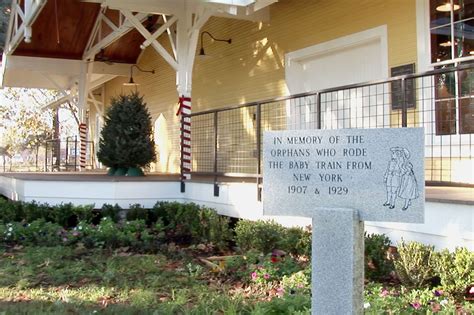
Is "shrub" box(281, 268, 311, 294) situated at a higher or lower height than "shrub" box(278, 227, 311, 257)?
lower

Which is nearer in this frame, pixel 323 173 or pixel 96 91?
pixel 323 173

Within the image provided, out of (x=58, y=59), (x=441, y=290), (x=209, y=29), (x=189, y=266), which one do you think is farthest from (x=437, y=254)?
(x=58, y=59)

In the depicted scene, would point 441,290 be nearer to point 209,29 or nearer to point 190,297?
point 190,297

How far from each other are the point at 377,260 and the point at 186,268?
2.37 m

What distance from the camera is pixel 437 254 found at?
4.93 meters

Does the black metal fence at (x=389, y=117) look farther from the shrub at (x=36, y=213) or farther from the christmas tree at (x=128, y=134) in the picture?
the shrub at (x=36, y=213)

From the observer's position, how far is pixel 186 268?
667 centimetres

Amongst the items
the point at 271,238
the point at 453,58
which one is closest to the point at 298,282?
the point at 271,238

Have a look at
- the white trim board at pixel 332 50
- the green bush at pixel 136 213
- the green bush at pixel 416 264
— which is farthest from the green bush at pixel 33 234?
the white trim board at pixel 332 50

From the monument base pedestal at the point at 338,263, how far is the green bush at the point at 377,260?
2433mm

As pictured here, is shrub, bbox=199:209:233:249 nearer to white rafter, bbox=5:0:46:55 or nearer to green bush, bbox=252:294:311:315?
green bush, bbox=252:294:311:315

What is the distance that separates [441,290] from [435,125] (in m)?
3.54

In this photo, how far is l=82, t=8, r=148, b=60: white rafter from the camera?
13.7 m

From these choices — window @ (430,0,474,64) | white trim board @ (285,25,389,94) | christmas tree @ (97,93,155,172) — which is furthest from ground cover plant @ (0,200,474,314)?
white trim board @ (285,25,389,94)
